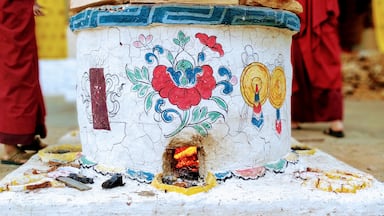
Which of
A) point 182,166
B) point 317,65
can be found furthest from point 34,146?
point 317,65

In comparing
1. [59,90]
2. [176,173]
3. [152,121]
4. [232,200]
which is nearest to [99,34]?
[152,121]

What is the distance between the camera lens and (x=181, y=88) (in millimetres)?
2436

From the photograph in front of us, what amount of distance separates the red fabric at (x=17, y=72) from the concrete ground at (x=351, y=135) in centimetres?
30

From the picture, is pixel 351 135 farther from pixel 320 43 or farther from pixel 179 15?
pixel 179 15

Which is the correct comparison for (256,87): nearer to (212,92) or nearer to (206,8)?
(212,92)

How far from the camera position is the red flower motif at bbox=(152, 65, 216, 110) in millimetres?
2432

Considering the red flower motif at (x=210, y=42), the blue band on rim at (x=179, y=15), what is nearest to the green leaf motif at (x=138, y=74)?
the blue band on rim at (x=179, y=15)

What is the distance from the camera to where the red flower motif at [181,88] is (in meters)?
2.43

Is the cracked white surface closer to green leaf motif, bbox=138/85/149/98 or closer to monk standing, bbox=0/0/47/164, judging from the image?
green leaf motif, bbox=138/85/149/98

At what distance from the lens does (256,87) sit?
2576mm

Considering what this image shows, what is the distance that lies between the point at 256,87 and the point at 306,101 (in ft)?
7.52

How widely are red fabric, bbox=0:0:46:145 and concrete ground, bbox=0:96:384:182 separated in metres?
0.30

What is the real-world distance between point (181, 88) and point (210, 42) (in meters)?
0.26

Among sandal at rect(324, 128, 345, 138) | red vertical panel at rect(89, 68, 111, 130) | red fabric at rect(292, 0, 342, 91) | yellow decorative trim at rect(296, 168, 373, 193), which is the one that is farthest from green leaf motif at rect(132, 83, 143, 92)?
sandal at rect(324, 128, 345, 138)
